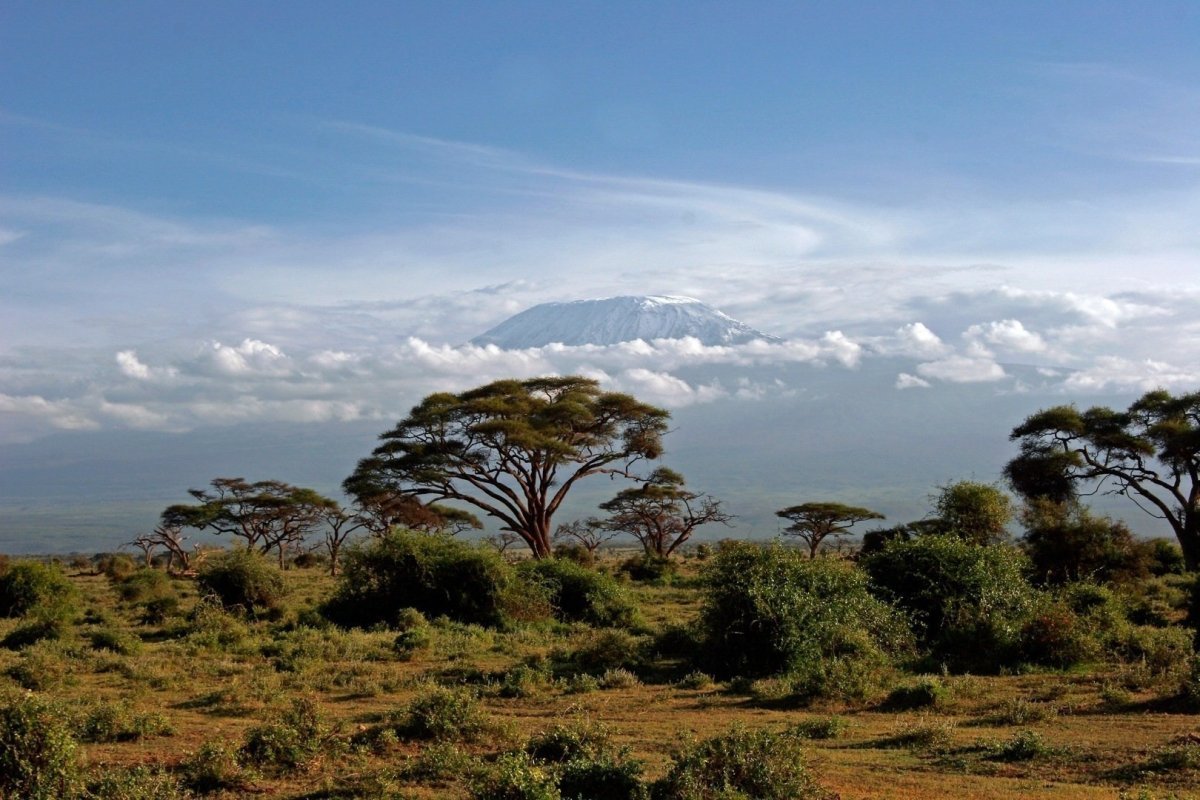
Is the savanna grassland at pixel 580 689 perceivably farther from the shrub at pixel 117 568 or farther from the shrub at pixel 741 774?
the shrub at pixel 117 568

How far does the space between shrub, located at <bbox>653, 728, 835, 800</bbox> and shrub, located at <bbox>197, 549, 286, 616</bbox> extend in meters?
19.1

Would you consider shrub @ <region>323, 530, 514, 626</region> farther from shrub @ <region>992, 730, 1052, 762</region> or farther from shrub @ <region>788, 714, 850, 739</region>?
shrub @ <region>992, 730, 1052, 762</region>

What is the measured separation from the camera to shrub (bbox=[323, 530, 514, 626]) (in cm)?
2394

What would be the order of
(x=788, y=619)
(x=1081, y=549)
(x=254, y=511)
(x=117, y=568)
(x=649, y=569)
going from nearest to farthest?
(x=788, y=619), (x=1081, y=549), (x=649, y=569), (x=117, y=568), (x=254, y=511)

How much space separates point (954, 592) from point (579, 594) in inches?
386

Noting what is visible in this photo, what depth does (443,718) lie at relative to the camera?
37.0 ft

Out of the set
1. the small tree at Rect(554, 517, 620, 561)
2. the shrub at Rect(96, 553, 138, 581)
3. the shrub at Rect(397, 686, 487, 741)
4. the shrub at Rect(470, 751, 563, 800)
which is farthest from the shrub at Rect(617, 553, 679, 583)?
the shrub at Rect(470, 751, 563, 800)

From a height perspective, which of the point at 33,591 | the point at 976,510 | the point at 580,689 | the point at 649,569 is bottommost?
the point at 649,569

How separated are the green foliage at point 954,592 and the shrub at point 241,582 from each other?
15529mm

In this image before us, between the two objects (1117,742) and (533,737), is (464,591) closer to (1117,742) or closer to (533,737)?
(533,737)

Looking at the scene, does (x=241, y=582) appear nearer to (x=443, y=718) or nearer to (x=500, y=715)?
(x=500, y=715)

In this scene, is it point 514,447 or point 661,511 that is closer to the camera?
point 514,447

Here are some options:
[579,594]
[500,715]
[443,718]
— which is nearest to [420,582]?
[579,594]

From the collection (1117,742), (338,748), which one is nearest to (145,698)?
(338,748)
